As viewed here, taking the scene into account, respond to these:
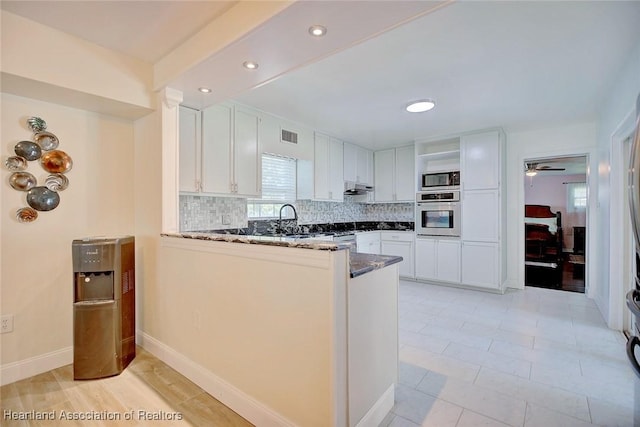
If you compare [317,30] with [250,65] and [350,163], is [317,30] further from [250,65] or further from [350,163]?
[350,163]

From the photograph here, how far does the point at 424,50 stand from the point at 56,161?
2960 mm

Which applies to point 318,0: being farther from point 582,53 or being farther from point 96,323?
point 96,323

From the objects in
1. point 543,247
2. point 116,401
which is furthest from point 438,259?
point 116,401

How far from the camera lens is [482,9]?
181 centimetres

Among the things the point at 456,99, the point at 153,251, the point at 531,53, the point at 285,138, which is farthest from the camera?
the point at 285,138

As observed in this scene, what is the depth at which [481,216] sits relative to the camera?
177 inches

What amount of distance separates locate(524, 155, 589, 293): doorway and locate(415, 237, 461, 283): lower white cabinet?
1.74m

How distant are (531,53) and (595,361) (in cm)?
254

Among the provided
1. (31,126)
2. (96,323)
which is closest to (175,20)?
(31,126)

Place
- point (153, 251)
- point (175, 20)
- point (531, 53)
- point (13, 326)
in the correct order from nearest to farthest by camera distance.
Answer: point (175, 20), point (13, 326), point (531, 53), point (153, 251)

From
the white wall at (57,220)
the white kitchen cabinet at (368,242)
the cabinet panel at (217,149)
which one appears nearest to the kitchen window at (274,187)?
the cabinet panel at (217,149)

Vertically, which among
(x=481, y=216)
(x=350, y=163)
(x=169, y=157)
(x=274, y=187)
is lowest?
(x=481, y=216)

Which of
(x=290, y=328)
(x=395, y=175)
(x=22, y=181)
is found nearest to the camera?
(x=290, y=328)

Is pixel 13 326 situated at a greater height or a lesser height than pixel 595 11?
lesser
